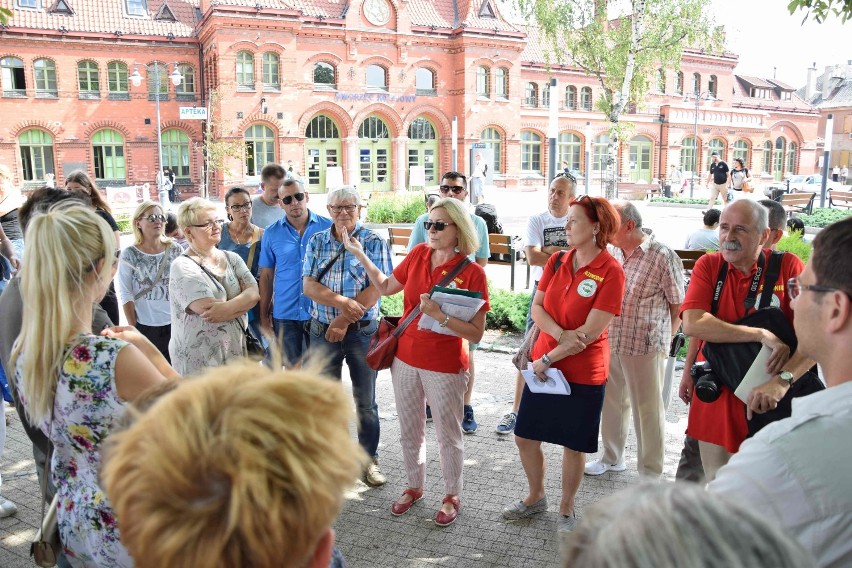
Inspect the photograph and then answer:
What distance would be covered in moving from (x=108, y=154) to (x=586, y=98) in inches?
1218

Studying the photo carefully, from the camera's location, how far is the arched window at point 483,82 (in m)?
40.8

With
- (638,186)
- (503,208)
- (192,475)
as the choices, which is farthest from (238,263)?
(638,186)

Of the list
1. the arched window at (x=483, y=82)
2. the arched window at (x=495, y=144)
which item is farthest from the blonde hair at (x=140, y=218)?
the arched window at (x=495, y=144)

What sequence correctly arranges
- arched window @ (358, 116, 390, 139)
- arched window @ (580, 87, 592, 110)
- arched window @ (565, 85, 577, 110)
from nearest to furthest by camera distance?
arched window @ (358, 116, 390, 139) → arched window @ (565, 85, 577, 110) → arched window @ (580, 87, 592, 110)

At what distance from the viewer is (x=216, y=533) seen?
1050mm

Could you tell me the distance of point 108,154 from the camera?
36562 mm

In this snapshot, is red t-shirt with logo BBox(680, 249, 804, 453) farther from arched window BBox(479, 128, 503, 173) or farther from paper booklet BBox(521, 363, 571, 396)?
arched window BBox(479, 128, 503, 173)

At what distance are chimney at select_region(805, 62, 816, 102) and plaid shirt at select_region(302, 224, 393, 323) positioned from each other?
79.3 metres

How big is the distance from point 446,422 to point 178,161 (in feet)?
122

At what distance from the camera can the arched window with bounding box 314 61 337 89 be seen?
3772 centimetres

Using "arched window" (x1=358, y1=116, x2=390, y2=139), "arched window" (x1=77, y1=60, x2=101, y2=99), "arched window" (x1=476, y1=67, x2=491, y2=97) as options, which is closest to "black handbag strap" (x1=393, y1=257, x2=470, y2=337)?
"arched window" (x1=358, y1=116, x2=390, y2=139)

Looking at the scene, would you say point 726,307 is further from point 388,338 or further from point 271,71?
point 271,71

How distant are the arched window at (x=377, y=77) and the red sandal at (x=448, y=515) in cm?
3741

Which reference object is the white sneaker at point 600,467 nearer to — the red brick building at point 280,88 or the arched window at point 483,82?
the red brick building at point 280,88
